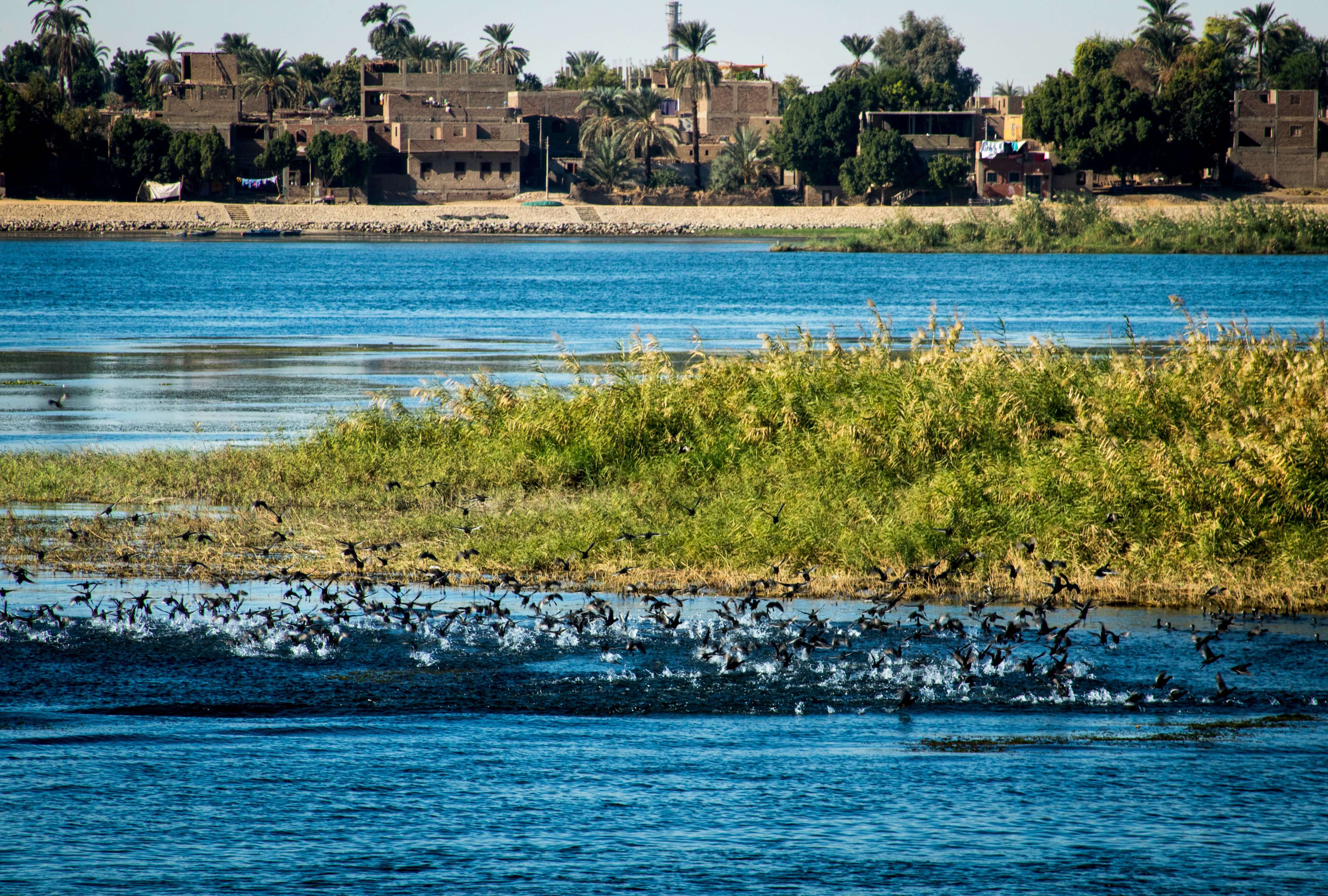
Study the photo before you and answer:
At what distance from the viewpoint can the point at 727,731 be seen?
677cm

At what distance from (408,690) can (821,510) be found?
15.2 feet

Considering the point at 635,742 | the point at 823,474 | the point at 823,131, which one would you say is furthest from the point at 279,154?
the point at 635,742

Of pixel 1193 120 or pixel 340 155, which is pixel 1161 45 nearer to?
pixel 1193 120

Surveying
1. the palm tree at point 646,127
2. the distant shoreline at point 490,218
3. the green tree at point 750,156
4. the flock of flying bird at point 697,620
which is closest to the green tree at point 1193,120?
the distant shoreline at point 490,218

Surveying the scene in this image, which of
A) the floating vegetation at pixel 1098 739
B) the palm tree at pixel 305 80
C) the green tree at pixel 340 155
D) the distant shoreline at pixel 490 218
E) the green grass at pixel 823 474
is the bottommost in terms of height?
the floating vegetation at pixel 1098 739

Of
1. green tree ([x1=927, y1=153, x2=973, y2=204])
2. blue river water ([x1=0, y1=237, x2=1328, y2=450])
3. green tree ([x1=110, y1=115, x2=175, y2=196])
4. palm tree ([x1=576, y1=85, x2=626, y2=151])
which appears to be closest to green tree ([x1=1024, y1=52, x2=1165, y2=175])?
green tree ([x1=927, y1=153, x2=973, y2=204])

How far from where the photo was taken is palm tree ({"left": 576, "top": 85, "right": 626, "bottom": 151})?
123m

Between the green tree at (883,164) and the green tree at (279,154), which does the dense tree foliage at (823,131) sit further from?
the green tree at (279,154)

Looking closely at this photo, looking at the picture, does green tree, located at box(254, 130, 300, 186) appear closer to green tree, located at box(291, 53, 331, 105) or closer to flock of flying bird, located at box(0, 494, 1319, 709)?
green tree, located at box(291, 53, 331, 105)

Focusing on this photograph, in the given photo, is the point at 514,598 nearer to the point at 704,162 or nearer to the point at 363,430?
the point at 363,430

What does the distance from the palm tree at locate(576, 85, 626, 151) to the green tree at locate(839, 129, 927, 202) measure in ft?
71.3

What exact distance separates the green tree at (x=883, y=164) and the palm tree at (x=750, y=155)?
1061 cm

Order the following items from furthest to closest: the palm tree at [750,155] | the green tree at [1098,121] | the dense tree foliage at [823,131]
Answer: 1. the palm tree at [750,155]
2. the dense tree foliage at [823,131]
3. the green tree at [1098,121]

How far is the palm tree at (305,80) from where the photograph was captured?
138 meters
